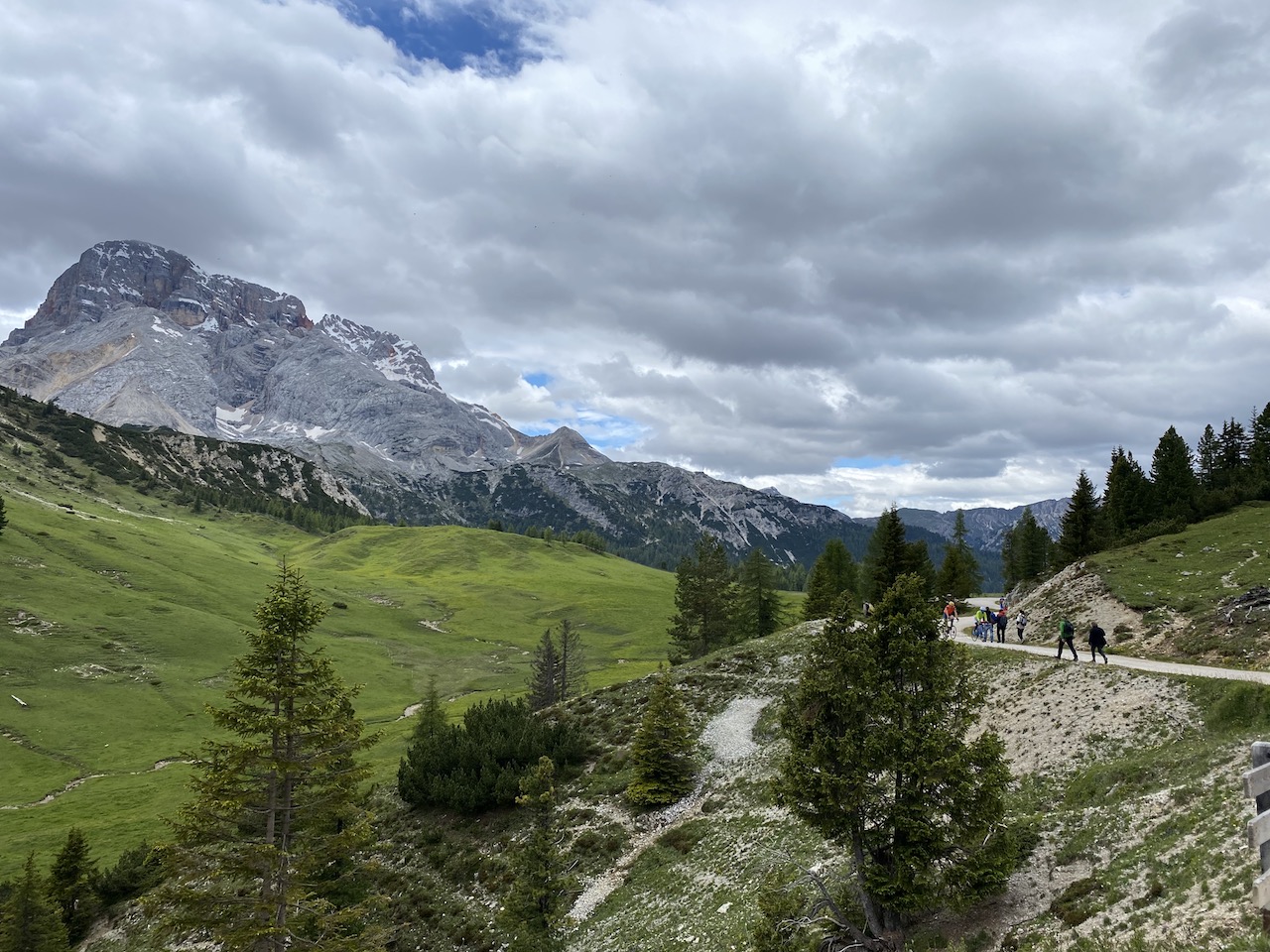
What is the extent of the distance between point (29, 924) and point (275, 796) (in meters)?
20.8

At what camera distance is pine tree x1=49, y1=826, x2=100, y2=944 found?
38781 millimetres

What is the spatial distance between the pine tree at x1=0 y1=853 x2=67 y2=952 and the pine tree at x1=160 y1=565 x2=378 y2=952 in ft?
51.1

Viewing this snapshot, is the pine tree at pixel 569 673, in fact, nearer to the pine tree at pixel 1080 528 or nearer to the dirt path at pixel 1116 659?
the dirt path at pixel 1116 659

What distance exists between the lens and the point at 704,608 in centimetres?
7725

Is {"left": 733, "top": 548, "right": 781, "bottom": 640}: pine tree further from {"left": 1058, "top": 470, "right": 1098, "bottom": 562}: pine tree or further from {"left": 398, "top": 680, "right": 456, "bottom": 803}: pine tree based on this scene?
{"left": 398, "top": 680, "right": 456, "bottom": 803}: pine tree

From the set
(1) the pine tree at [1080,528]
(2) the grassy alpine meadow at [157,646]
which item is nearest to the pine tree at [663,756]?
(2) the grassy alpine meadow at [157,646]

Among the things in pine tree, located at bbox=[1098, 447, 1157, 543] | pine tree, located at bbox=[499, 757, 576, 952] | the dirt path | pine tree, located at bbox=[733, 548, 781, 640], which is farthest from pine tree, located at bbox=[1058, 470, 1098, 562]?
pine tree, located at bbox=[499, 757, 576, 952]

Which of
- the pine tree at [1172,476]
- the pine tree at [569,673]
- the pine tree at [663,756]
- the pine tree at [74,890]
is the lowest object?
the pine tree at [74,890]

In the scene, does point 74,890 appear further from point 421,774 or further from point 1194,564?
point 1194,564

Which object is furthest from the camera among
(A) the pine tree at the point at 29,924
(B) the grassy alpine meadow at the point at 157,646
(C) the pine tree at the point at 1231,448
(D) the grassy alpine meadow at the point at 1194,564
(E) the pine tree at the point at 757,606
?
(C) the pine tree at the point at 1231,448

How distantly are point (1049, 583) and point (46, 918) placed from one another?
2849 inches

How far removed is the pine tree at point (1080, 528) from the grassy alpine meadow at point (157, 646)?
5903 cm

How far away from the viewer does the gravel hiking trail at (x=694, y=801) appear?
102ft

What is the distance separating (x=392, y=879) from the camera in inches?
1430
